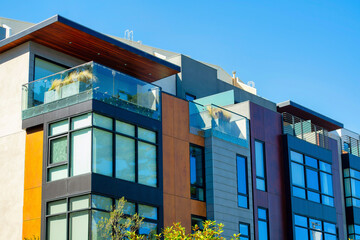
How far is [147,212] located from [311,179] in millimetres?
11385

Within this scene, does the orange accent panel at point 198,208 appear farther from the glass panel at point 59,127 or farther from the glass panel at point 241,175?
the glass panel at point 59,127

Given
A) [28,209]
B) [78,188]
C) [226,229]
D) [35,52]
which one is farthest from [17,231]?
[226,229]

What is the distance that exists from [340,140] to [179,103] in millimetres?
14249

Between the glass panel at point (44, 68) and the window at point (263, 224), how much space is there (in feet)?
36.4

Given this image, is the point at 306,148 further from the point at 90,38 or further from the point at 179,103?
the point at 90,38

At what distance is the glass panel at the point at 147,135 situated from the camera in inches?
976

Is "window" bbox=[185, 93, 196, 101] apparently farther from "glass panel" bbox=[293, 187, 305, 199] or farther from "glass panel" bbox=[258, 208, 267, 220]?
"glass panel" bbox=[258, 208, 267, 220]

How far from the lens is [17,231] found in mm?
23641

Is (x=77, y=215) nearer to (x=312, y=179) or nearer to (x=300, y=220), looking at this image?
(x=300, y=220)

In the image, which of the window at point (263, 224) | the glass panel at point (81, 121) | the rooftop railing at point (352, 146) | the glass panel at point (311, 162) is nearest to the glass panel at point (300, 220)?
the window at point (263, 224)

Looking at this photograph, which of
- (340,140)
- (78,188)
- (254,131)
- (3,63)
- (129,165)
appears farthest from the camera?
(340,140)

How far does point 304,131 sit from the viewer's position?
3372 cm

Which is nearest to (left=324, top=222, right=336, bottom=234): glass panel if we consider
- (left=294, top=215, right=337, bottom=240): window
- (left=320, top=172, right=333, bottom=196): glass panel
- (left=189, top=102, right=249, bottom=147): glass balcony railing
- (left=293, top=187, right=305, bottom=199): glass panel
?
(left=294, top=215, right=337, bottom=240): window

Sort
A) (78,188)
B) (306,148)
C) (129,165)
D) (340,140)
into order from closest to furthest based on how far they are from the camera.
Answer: (78,188)
(129,165)
(306,148)
(340,140)
